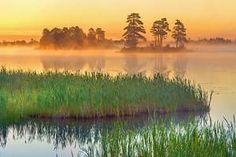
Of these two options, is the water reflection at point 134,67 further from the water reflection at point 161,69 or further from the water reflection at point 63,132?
the water reflection at point 63,132

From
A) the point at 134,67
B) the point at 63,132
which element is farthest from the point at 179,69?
the point at 63,132

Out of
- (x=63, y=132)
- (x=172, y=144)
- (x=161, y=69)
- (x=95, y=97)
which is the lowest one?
(x=161, y=69)

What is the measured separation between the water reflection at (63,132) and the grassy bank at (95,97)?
59cm

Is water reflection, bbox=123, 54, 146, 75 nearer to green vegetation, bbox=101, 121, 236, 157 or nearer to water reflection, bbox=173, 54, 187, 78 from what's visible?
water reflection, bbox=173, 54, 187, 78

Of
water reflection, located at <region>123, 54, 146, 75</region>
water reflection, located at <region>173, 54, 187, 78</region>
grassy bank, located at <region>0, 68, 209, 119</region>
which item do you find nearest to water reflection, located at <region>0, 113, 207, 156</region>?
grassy bank, located at <region>0, 68, 209, 119</region>

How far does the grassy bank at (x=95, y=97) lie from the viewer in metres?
19.0

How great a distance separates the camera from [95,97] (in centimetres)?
1961

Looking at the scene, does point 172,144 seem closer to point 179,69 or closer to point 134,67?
point 179,69

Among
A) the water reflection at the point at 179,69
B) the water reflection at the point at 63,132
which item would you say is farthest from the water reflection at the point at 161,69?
the water reflection at the point at 63,132

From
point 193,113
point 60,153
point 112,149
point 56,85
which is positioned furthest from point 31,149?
point 193,113

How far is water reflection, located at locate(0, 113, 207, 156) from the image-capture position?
51.2 feet

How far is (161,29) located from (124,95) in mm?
56010

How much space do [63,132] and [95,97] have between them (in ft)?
8.89

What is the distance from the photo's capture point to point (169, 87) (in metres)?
22.3
